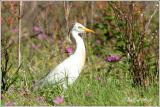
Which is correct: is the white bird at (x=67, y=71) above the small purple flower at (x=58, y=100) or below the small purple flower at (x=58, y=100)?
above

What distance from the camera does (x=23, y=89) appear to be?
7039mm

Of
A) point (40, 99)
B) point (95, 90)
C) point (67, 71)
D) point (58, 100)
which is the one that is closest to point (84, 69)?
point (67, 71)

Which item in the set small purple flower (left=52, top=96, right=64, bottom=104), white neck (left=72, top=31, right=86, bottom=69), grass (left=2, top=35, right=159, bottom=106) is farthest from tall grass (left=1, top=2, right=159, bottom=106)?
white neck (left=72, top=31, right=86, bottom=69)

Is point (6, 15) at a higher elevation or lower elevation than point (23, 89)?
higher

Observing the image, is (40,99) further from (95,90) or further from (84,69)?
(84,69)

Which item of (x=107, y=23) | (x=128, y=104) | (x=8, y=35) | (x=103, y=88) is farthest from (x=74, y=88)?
(x=8, y=35)

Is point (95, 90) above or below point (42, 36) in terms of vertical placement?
below

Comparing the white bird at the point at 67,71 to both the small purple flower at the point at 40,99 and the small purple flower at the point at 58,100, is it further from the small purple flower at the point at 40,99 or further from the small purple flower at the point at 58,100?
the small purple flower at the point at 58,100

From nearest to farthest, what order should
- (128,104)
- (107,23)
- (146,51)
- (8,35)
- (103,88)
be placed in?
(128,104) → (103,88) → (146,51) → (107,23) → (8,35)

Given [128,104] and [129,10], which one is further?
[129,10]

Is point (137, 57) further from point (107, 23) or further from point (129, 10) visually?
point (107, 23)

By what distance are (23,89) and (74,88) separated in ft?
1.76

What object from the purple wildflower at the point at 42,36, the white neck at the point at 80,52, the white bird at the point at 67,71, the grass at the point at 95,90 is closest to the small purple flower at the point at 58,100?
the grass at the point at 95,90

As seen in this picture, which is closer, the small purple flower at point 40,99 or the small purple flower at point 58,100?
the small purple flower at point 58,100
